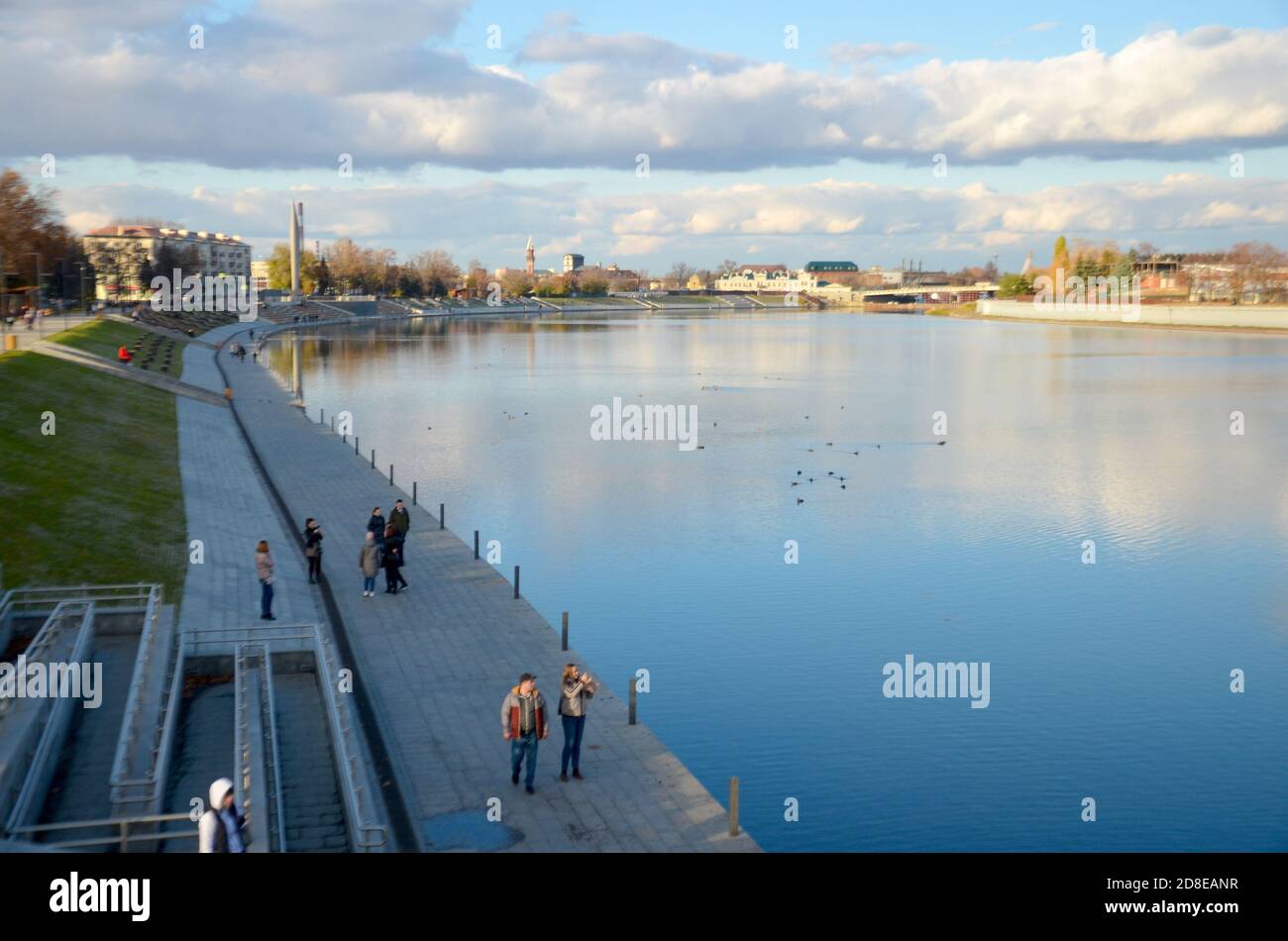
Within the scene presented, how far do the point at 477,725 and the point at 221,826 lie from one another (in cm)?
625

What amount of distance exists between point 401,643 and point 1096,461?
33.4m

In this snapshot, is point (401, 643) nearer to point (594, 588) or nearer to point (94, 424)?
point (594, 588)

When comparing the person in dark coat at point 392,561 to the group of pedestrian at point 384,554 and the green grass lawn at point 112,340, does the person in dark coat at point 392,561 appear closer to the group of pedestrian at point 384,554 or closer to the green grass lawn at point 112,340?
the group of pedestrian at point 384,554

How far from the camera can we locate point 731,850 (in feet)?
41.1

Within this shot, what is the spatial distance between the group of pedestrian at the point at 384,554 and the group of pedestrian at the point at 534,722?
28.9ft

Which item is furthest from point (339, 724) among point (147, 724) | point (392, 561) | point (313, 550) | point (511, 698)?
point (313, 550)

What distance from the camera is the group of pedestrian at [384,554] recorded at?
73.4ft

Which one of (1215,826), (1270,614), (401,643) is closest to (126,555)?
(401,643)

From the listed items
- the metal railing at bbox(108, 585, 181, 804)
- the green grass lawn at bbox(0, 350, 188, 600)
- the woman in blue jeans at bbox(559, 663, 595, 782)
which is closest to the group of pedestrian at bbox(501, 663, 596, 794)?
the woman in blue jeans at bbox(559, 663, 595, 782)

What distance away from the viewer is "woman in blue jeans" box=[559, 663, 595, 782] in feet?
46.6

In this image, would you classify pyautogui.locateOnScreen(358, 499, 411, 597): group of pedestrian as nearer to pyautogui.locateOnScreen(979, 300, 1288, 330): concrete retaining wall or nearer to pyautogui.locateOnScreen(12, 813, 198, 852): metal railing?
pyautogui.locateOnScreen(12, 813, 198, 852): metal railing

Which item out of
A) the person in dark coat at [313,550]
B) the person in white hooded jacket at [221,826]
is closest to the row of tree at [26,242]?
the person in dark coat at [313,550]

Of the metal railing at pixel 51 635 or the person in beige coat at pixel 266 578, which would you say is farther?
the person in beige coat at pixel 266 578
